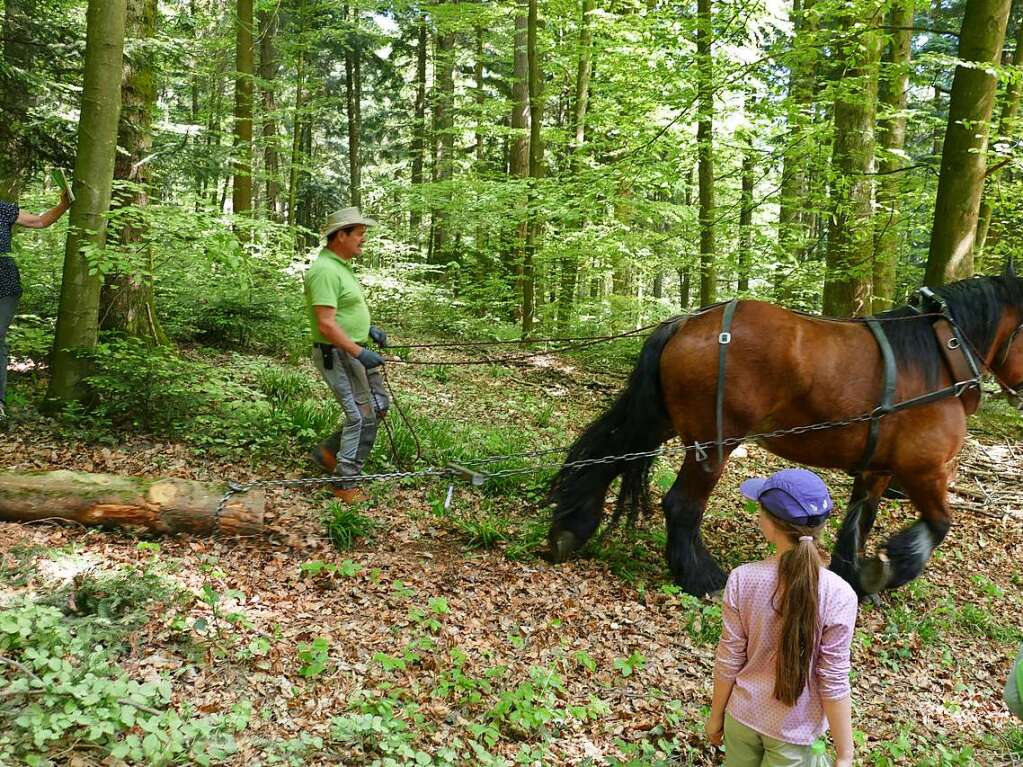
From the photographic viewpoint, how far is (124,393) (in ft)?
19.8

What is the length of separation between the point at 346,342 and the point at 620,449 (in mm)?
2194

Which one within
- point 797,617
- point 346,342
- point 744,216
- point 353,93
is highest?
point 353,93

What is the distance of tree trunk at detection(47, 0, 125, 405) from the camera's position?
555cm

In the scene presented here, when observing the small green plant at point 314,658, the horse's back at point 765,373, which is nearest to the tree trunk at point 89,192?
the small green plant at point 314,658

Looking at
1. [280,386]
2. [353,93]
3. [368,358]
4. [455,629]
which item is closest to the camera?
[455,629]

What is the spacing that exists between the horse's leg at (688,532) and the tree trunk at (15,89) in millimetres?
7358

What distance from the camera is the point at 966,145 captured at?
633 centimetres

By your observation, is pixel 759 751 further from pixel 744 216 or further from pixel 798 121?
pixel 744 216

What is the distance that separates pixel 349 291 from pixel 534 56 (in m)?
8.88

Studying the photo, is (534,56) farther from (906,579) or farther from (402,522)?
(906,579)

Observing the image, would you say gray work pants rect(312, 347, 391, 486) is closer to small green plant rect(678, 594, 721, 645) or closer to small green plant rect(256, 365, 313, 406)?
small green plant rect(256, 365, 313, 406)

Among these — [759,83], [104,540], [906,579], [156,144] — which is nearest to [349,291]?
[104,540]

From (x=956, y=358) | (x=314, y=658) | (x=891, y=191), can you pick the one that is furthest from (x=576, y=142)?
(x=314, y=658)

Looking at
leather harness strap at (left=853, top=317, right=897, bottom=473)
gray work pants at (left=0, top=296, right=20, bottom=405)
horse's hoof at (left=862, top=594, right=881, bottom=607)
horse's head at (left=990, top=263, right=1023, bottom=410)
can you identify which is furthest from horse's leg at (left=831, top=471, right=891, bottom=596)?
gray work pants at (left=0, top=296, right=20, bottom=405)
